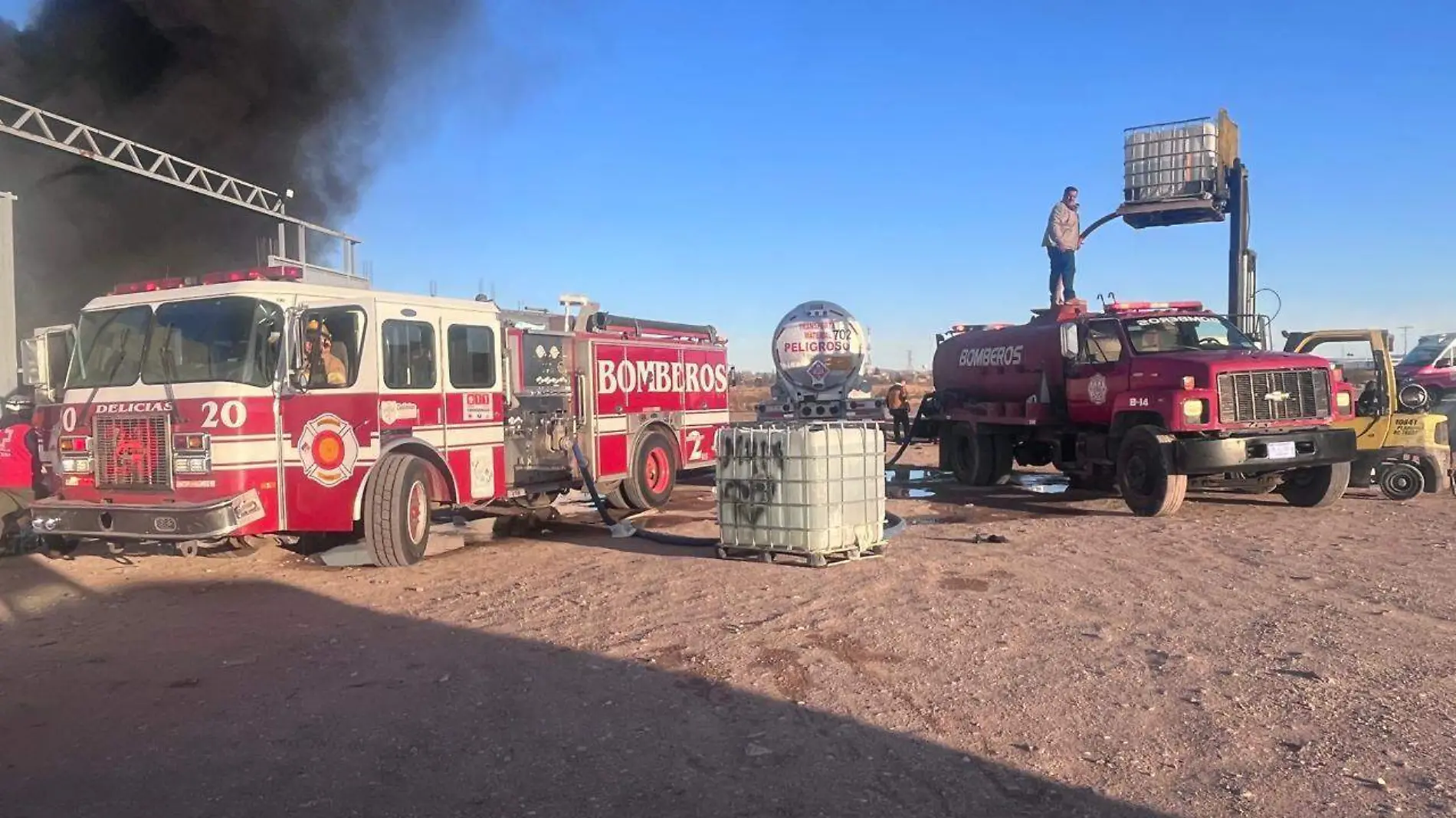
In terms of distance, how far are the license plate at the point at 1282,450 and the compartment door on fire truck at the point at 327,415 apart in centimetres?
873

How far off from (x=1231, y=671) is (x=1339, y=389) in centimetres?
728

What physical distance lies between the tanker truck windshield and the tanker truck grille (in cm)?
90

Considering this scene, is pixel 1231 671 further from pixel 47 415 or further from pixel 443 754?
pixel 47 415

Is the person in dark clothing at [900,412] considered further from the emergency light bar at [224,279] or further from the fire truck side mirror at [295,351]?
the fire truck side mirror at [295,351]

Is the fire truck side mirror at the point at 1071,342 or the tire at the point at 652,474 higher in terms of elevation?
the fire truck side mirror at the point at 1071,342

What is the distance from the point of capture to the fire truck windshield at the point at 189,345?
8.22 metres

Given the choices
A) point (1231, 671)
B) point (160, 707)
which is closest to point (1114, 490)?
point (1231, 671)

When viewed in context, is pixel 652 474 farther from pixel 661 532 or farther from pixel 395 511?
pixel 395 511

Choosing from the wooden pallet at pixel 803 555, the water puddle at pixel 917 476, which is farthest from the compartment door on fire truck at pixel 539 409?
the water puddle at pixel 917 476

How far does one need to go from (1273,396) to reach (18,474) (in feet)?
40.6

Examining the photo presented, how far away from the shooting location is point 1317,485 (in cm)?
1170

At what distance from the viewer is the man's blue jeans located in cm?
1576

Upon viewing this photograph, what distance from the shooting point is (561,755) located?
455 cm

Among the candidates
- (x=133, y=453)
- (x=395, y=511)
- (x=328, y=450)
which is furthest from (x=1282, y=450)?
(x=133, y=453)
